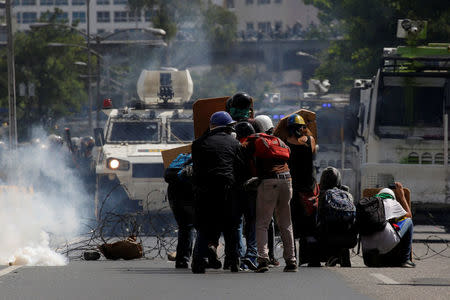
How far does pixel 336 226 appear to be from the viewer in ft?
41.1

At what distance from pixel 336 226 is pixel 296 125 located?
1.26 meters

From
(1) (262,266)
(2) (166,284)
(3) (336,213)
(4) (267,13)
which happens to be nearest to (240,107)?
(3) (336,213)

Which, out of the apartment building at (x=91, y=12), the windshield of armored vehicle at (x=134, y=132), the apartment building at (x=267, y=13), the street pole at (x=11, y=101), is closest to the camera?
the windshield of armored vehicle at (x=134, y=132)

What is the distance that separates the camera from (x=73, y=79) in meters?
74.2

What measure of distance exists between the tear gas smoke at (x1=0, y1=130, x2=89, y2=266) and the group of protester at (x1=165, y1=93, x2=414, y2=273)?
2.49m

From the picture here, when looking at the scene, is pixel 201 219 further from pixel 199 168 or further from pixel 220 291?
pixel 220 291

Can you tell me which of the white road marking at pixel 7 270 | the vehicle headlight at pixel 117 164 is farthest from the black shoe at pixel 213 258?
the vehicle headlight at pixel 117 164

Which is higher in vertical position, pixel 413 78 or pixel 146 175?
pixel 413 78

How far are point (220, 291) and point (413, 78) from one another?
481 inches

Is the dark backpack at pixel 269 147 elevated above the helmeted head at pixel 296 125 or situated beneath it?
situated beneath

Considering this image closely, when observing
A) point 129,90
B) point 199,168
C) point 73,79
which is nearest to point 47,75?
point 73,79

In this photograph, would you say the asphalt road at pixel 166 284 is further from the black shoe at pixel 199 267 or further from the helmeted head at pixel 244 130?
the helmeted head at pixel 244 130

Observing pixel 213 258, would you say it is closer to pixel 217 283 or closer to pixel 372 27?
pixel 217 283

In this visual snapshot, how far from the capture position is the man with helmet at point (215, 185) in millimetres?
11250
